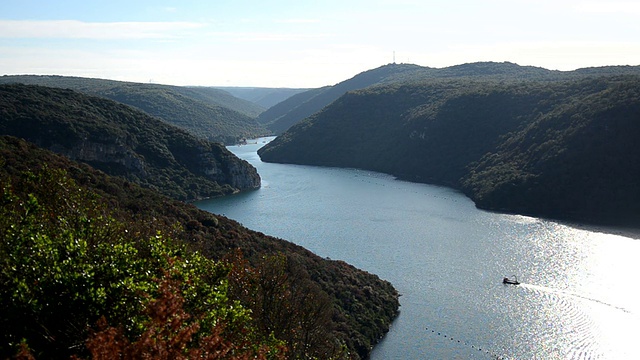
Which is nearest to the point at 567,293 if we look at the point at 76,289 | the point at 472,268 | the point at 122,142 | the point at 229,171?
the point at 472,268

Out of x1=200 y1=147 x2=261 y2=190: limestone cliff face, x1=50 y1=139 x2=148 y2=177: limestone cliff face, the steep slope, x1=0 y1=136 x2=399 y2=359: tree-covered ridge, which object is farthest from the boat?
x1=200 y1=147 x2=261 y2=190: limestone cliff face

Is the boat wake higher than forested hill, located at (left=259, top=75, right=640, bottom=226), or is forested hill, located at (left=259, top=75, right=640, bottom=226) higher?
forested hill, located at (left=259, top=75, right=640, bottom=226)

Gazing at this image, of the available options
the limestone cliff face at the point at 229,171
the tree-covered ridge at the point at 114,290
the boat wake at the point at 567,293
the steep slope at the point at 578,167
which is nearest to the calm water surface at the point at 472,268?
the boat wake at the point at 567,293

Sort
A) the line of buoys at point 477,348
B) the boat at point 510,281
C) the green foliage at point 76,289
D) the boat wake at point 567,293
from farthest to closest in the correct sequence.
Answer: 1. the boat at point 510,281
2. the boat wake at point 567,293
3. the line of buoys at point 477,348
4. the green foliage at point 76,289

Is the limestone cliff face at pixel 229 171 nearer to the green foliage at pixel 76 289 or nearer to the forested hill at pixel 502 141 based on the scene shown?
the forested hill at pixel 502 141

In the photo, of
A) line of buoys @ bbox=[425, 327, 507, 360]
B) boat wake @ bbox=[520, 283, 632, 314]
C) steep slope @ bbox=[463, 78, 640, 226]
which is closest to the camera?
line of buoys @ bbox=[425, 327, 507, 360]

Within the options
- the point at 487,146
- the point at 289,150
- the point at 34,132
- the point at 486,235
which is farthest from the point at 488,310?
the point at 289,150

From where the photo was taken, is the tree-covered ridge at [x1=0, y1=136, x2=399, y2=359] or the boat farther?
the boat

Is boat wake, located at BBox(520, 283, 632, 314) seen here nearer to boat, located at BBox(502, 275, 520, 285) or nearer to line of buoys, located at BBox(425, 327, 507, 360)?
boat, located at BBox(502, 275, 520, 285)
